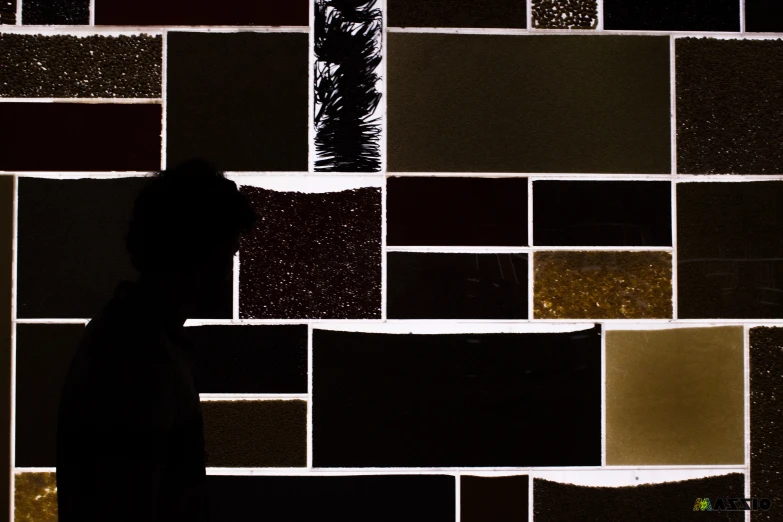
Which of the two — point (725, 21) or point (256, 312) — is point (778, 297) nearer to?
point (725, 21)

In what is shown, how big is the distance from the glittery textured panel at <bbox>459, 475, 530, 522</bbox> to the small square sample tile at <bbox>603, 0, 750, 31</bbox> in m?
1.28

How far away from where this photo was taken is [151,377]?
84 centimetres

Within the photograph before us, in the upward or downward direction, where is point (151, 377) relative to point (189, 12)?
downward

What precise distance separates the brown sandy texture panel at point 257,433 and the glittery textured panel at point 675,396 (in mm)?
850

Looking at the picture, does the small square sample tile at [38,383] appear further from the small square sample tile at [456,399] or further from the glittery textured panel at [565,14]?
the glittery textured panel at [565,14]

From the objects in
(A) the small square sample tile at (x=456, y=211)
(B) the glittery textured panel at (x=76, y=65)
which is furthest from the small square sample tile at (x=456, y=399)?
(B) the glittery textured panel at (x=76, y=65)

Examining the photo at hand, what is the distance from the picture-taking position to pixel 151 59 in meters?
1.63

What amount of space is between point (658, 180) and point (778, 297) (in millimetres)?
468

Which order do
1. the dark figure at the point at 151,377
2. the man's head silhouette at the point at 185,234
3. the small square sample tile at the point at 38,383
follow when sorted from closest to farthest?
1. the dark figure at the point at 151,377
2. the man's head silhouette at the point at 185,234
3. the small square sample tile at the point at 38,383

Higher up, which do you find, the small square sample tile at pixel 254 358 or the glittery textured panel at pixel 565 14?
the glittery textured panel at pixel 565 14

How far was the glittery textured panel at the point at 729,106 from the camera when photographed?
5.45ft

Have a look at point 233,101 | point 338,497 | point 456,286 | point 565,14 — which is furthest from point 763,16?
point 338,497

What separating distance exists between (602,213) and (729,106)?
0.46 m

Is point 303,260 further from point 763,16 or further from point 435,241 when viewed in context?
point 763,16
